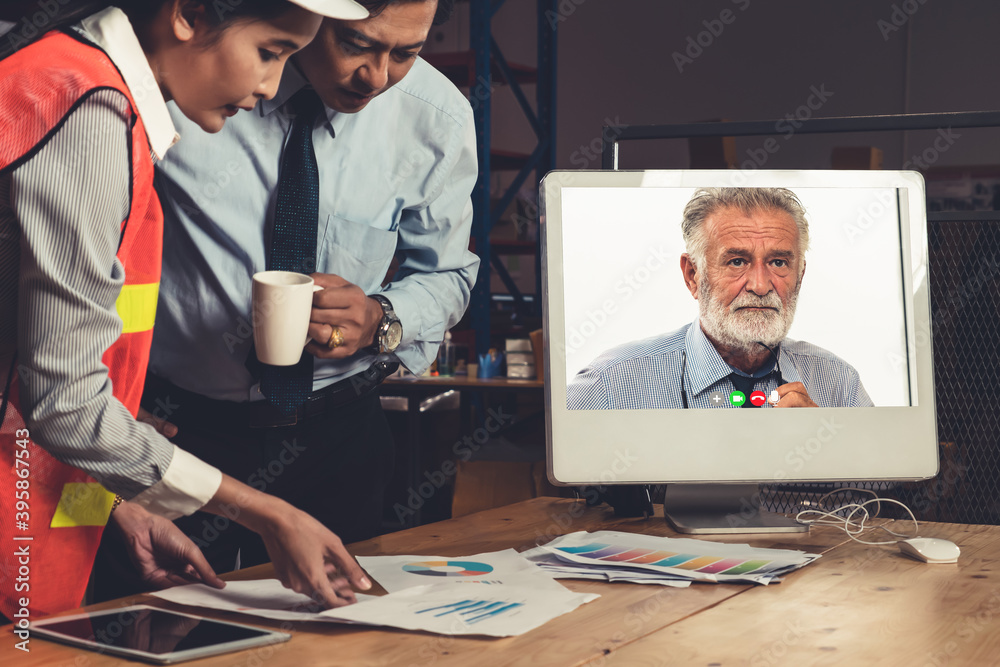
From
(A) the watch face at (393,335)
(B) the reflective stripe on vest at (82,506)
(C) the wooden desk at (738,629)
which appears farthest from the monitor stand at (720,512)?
(B) the reflective stripe on vest at (82,506)

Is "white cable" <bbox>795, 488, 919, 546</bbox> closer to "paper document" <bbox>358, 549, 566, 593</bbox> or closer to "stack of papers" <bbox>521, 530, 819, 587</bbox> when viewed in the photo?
"stack of papers" <bbox>521, 530, 819, 587</bbox>

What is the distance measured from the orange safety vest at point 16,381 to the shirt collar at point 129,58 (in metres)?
0.02

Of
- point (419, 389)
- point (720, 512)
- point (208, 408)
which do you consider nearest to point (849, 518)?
point (720, 512)

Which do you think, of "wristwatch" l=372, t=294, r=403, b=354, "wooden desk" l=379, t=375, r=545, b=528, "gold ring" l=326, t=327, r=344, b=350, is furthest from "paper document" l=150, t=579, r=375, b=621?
"wooden desk" l=379, t=375, r=545, b=528

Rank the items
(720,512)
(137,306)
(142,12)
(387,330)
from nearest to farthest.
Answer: (142,12) < (137,306) < (720,512) < (387,330)

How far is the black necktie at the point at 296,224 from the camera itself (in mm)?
1364

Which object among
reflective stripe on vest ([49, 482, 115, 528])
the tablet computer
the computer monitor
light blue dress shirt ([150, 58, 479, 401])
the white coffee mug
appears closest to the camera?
the tablet computer

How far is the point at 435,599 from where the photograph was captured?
0.91 meters

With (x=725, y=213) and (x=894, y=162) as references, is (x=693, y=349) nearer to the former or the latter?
(x=725, y=213)

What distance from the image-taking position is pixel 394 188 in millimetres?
1534

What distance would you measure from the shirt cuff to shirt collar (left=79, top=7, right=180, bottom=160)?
32 centimetres

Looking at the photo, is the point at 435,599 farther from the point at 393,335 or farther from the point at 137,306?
the point at 393,335

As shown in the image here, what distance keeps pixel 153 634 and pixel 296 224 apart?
0.72 metres

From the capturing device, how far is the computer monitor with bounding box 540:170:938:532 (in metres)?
1.21
